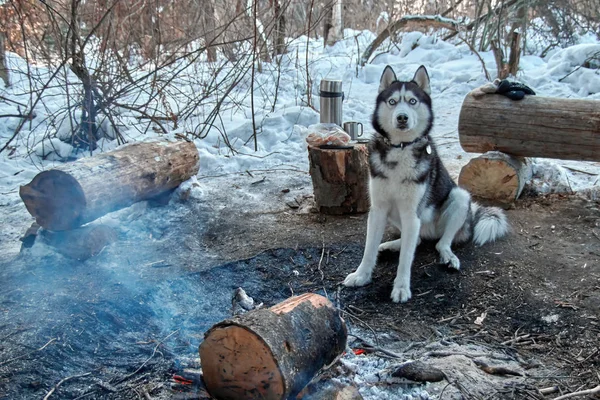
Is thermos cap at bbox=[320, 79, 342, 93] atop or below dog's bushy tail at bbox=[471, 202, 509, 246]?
atop

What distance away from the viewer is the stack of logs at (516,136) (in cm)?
501

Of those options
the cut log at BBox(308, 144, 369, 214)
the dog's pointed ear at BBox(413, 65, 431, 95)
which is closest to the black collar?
the dog's pointed ear at BBox(413, 65, 431, 95)

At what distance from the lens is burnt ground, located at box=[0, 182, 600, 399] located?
277 cm

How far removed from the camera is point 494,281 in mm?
3846

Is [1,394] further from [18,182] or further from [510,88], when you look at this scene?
[510,88]

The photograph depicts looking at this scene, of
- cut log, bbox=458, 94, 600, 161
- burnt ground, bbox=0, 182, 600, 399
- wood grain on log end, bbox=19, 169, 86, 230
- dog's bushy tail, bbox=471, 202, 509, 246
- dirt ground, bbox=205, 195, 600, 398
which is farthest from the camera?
cut log, bbox=458, 94, 600, 161

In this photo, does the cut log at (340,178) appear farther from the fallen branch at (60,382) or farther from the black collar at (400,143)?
the fallen branch at (60,382)

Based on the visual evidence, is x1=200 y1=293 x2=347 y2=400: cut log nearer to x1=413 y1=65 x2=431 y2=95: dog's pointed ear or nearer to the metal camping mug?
x1=413 y1=65 x2=431 y2=95: dog's pointed ear

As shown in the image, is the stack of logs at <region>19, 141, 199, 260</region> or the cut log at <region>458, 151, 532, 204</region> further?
the cut log at <region>458, 151, 532, 204</region>

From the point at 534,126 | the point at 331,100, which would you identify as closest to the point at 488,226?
the point at 534,126

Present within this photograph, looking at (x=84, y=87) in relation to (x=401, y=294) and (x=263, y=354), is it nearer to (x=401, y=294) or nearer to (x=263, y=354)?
(x=401, y=294)

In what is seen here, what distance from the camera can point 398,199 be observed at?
3775mm

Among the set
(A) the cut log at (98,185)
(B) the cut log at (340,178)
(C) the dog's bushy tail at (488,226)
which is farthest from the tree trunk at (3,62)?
(C) the dog's bushy tail at (488,226)

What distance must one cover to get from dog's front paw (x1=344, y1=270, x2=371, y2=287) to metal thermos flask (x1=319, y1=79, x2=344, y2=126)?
2.57 metres
